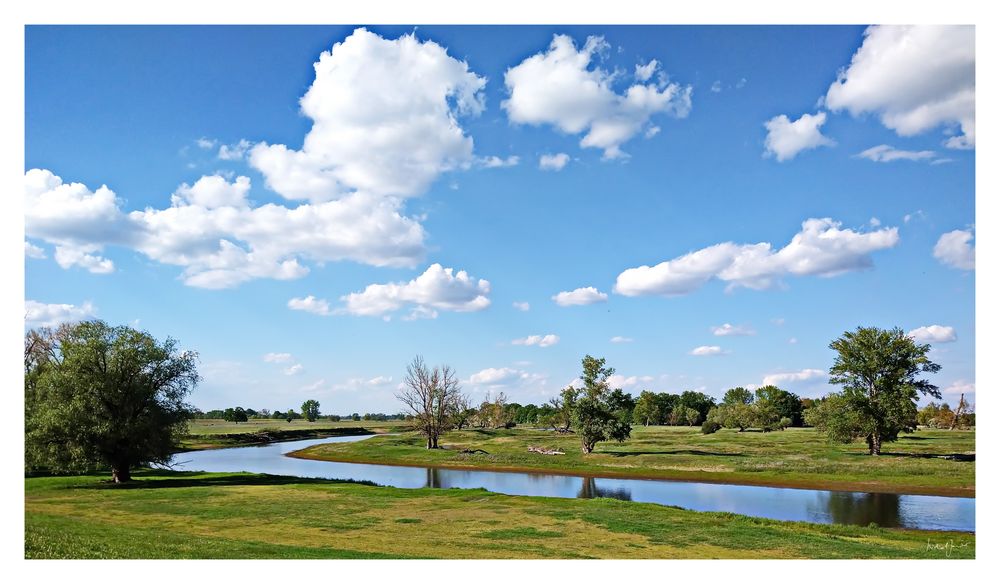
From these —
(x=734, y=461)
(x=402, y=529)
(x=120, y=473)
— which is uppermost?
(x=402, y=529)

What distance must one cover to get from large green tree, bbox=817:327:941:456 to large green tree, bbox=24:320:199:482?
69062 millimetres

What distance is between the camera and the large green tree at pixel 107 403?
4588 cm

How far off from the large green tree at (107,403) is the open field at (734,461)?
37.6 meters

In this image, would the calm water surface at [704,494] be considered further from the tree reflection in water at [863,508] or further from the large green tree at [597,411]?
the large green tree at [597,411]

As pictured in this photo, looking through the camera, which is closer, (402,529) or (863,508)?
(402,529)

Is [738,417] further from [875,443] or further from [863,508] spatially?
[863,508]

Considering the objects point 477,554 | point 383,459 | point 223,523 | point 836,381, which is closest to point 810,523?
point 477,554

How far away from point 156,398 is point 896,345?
78438 millimetres

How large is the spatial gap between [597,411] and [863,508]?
40764 millimetres

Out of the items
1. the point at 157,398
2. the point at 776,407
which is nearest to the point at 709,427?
the point at 776,407

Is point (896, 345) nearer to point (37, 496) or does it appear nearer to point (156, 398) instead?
point (156, 398)

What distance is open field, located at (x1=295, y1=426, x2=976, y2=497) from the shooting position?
56.0m

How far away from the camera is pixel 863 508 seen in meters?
44.2

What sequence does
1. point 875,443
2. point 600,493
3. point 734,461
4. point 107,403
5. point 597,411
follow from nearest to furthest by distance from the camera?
point 107,403 < point 600,493 < point 875,443 < point 734,461 < point 597,411
